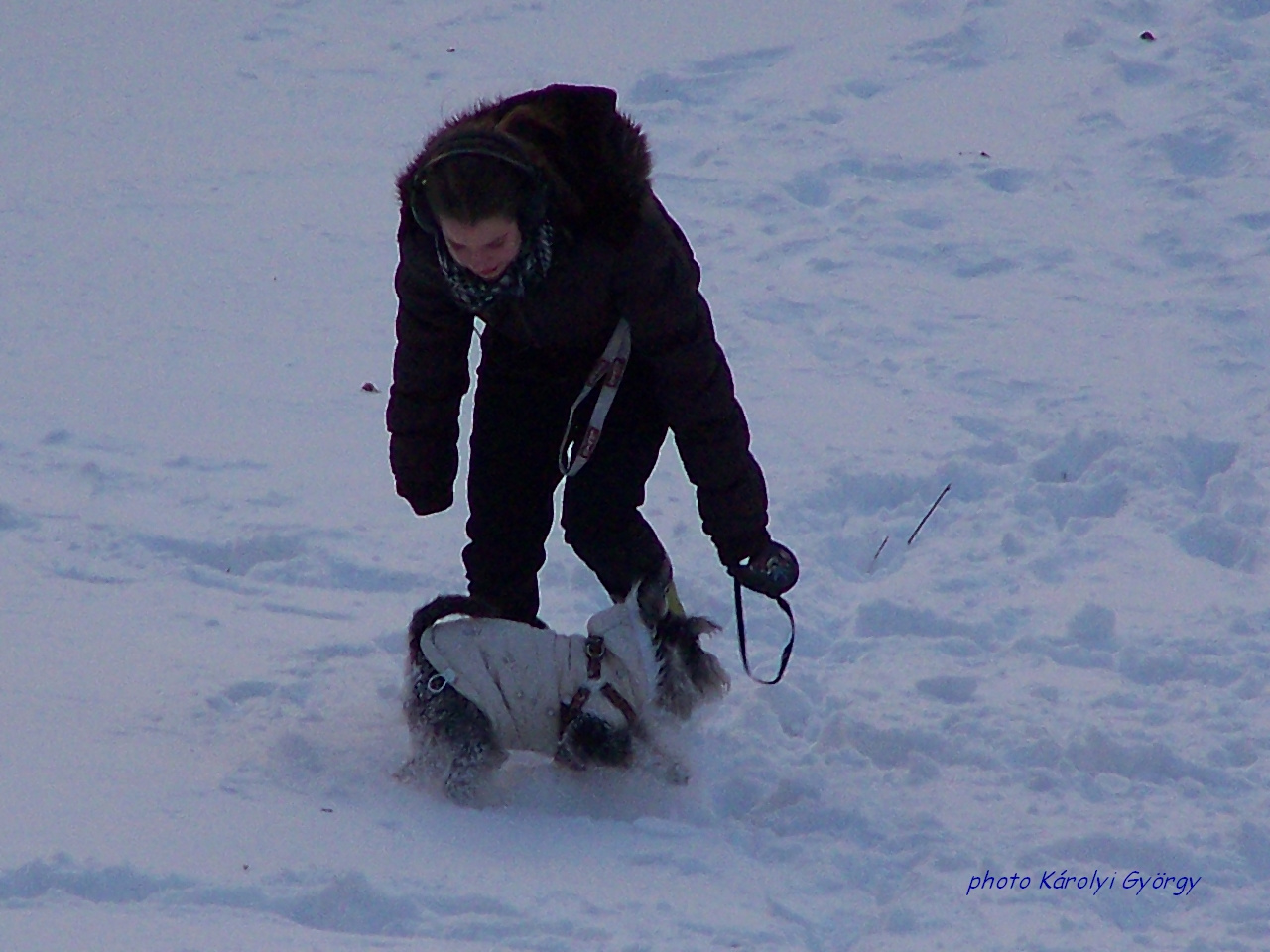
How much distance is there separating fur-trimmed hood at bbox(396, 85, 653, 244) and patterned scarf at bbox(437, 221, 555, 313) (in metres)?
0.06

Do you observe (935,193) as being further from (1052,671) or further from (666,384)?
(666,384)

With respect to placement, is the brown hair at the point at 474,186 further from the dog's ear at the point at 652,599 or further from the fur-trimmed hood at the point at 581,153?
the dog's ear at the point at 652,599

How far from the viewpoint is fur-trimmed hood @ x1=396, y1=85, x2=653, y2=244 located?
2.57 m

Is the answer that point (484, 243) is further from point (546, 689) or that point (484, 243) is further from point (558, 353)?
point (546, 689)

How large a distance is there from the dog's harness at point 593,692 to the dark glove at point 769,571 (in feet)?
1.00

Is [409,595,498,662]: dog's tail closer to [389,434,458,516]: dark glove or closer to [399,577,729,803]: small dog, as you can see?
[399,577,729,803]: small dog

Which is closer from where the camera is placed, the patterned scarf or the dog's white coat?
the patterned scarf

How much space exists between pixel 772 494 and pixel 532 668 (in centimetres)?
148

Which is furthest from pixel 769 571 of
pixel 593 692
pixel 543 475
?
pixel 543 475

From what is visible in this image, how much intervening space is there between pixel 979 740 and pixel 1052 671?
0.35 metres

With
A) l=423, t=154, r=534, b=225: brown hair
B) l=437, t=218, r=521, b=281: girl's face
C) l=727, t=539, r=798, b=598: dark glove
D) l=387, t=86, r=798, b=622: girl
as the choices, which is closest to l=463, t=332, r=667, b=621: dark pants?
l=387, t=86, r=798, b=622: girl

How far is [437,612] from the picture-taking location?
2.95 metres

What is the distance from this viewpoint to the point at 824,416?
4605 mm

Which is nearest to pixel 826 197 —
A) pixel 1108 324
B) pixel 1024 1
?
pixel 1108 324
